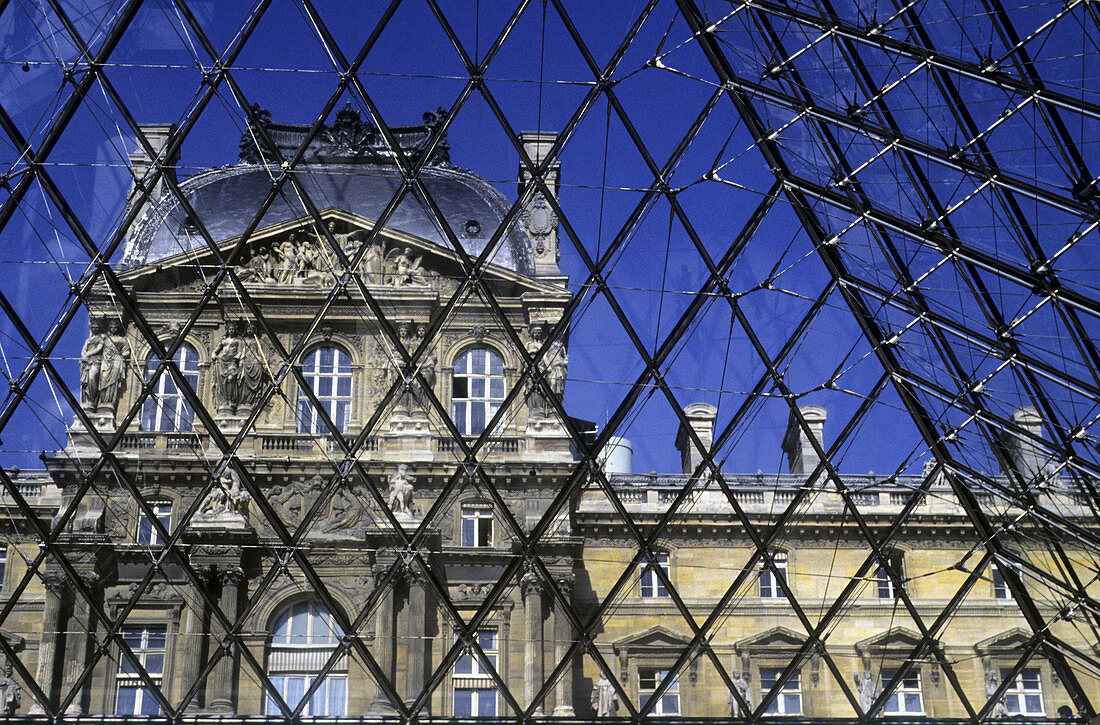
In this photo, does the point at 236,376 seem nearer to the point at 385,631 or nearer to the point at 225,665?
the point at 225,665

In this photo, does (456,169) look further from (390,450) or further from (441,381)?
(390,450)

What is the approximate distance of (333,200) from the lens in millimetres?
20703

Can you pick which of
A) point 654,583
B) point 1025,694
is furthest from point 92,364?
point 1025,694

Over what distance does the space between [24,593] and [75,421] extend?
7.12 ft

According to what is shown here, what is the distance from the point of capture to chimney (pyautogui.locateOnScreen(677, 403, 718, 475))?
19516 mm

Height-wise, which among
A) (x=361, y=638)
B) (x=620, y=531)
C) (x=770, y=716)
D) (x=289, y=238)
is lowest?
(x=770, y=716)

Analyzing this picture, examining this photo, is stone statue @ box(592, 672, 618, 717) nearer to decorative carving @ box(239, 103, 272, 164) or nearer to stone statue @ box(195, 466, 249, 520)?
stone statue @ box(195, 466, 249, 520)

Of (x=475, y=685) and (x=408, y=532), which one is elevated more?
(x=408, y=532)

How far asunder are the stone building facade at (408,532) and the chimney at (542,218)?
0.17 feet

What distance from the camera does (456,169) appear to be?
72.1 feet

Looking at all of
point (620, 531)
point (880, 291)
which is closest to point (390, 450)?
point (620, 531)

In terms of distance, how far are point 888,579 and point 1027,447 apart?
244 centimetres

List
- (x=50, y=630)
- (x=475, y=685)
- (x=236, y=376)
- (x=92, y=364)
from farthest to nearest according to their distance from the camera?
(x=236, y=376) → (x=92, y=364) → (x=475, y=685) → (x=50, y=630)

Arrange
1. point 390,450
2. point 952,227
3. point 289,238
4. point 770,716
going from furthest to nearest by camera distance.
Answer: point 289,238 < point 390,450 < point 770,716 < point 952,227
